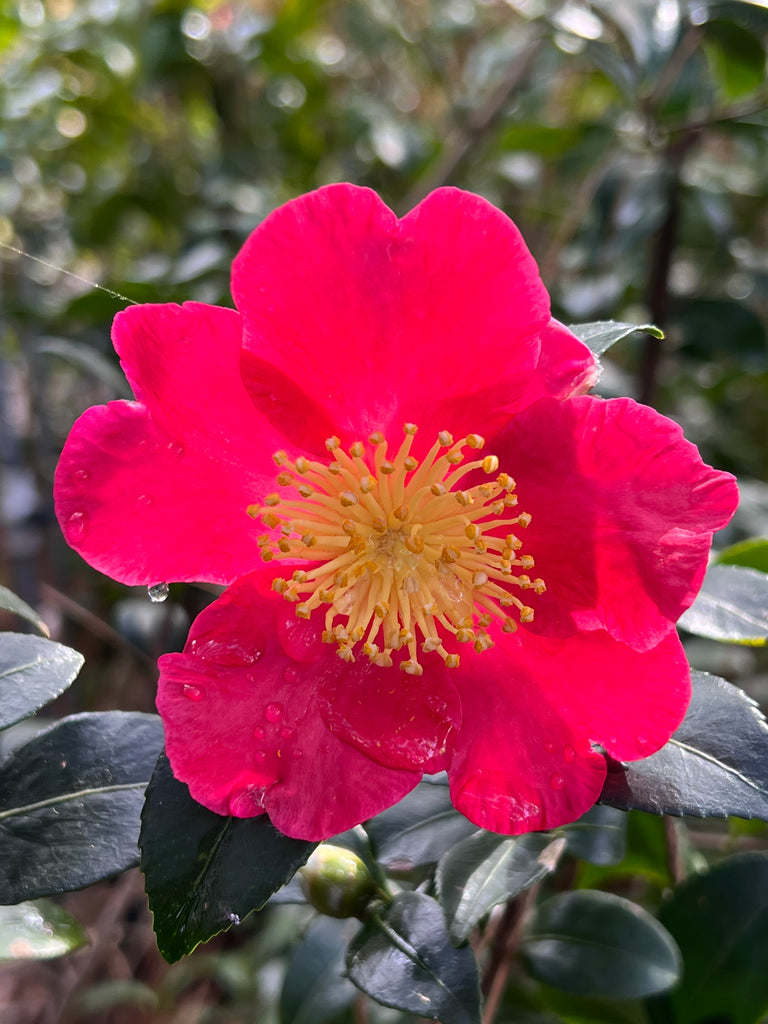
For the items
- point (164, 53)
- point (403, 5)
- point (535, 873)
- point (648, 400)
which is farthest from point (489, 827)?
point (403, 5)

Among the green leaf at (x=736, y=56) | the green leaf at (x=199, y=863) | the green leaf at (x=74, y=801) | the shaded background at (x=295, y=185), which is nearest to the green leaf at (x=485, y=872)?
the green leaf at (x=199, y=863)

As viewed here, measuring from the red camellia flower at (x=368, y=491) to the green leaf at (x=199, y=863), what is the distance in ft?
0.09

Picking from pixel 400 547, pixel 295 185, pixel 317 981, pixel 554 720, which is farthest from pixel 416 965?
pixel 295 185

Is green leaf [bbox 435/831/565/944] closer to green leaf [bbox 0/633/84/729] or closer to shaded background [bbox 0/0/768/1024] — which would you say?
green leaf [bbox 0/633/84/729]

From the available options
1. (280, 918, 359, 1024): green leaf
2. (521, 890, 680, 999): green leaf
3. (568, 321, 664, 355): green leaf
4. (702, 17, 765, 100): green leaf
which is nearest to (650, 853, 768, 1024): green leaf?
(521, 890, 680, 999): green leaf

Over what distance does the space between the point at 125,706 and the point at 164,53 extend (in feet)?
4.18

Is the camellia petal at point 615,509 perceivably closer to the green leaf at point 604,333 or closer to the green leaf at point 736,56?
the green leaf at point 604,333

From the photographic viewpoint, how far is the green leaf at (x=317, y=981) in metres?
0.92

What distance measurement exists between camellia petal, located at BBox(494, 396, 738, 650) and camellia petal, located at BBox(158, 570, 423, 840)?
140 mm

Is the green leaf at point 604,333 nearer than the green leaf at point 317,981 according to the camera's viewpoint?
Yes

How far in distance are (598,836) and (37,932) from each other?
1.72ft

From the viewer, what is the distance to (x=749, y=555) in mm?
809

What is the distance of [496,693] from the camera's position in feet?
2.06

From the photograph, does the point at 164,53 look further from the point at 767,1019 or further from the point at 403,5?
the point at 767,1019
